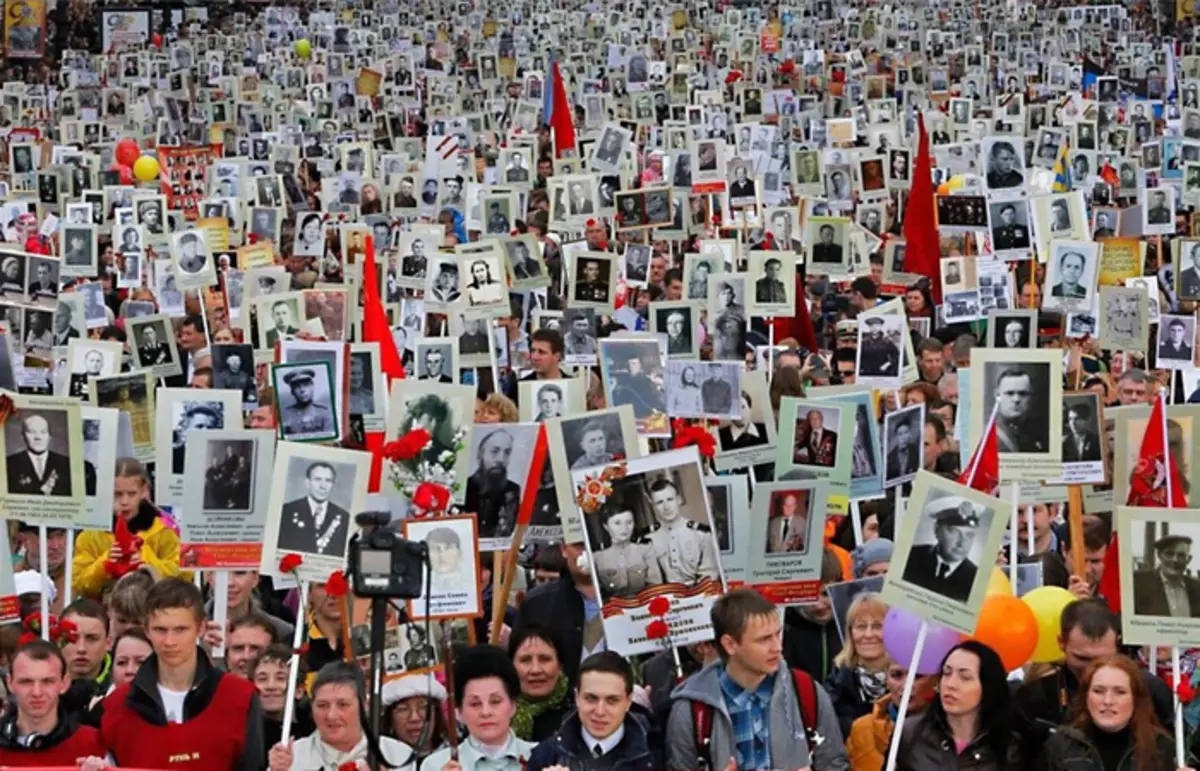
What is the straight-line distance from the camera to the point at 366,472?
8.48m

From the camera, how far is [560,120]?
93.1ft

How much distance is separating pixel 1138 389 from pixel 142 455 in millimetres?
4442

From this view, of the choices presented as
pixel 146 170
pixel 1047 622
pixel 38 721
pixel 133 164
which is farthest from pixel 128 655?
pixel 133 164

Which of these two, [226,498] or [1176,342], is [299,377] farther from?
[1176,342]

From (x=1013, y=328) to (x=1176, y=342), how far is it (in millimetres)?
869

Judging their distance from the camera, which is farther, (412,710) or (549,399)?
(549,399)

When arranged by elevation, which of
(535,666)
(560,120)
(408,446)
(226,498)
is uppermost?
(560,120)

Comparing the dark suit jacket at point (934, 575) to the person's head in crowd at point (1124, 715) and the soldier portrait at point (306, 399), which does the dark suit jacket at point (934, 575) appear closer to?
the person's head in crowd at point (1124, 715)

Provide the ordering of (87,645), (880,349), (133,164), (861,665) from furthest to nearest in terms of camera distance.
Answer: (133,164), (880,349), (87,645), (861,665)

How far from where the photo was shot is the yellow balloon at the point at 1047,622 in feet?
26.6

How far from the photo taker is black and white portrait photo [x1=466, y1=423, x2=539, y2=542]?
944 cm

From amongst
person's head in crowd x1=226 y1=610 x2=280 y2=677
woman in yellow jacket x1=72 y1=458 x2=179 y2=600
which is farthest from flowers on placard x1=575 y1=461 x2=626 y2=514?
woman in yellow jacket x1=72 y1=458 x2=179 y2=600

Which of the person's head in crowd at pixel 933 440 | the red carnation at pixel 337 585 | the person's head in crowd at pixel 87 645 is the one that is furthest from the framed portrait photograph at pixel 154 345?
the red carnation at pixel 337 585

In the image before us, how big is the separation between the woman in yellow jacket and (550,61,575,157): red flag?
17863mm
